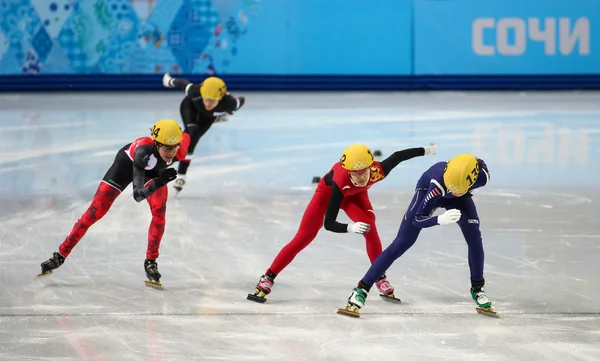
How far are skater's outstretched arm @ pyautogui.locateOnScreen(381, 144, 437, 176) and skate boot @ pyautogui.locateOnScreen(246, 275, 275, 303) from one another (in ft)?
3.50

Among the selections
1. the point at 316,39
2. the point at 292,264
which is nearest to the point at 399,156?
the point at 292,264

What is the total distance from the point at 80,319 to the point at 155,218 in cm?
105

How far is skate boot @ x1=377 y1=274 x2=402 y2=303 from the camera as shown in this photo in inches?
266

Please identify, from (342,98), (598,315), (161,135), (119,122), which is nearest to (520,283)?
(598,315)

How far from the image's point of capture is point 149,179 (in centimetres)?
702

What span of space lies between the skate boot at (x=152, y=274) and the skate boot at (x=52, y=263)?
25.3 inches

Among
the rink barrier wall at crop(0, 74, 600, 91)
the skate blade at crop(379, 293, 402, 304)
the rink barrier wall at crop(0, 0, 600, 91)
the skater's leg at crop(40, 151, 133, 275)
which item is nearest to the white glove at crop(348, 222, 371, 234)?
the skate blade at crop(379, 293, 402, 304)

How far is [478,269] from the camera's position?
643 cm

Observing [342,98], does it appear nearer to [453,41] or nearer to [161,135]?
[453,41]

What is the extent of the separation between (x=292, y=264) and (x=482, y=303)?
1.76m

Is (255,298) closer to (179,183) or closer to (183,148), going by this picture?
(183,148)

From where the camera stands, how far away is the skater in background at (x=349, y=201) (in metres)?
6.37

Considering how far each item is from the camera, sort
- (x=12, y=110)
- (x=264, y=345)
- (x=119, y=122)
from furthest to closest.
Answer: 1. (x=12, y=110)
2. (x=119, y=122)
3. (x=264, y=345)

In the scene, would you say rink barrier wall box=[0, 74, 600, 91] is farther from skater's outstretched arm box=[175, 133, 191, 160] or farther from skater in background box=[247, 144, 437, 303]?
skater in background box=[247, 144, 437, 303]
